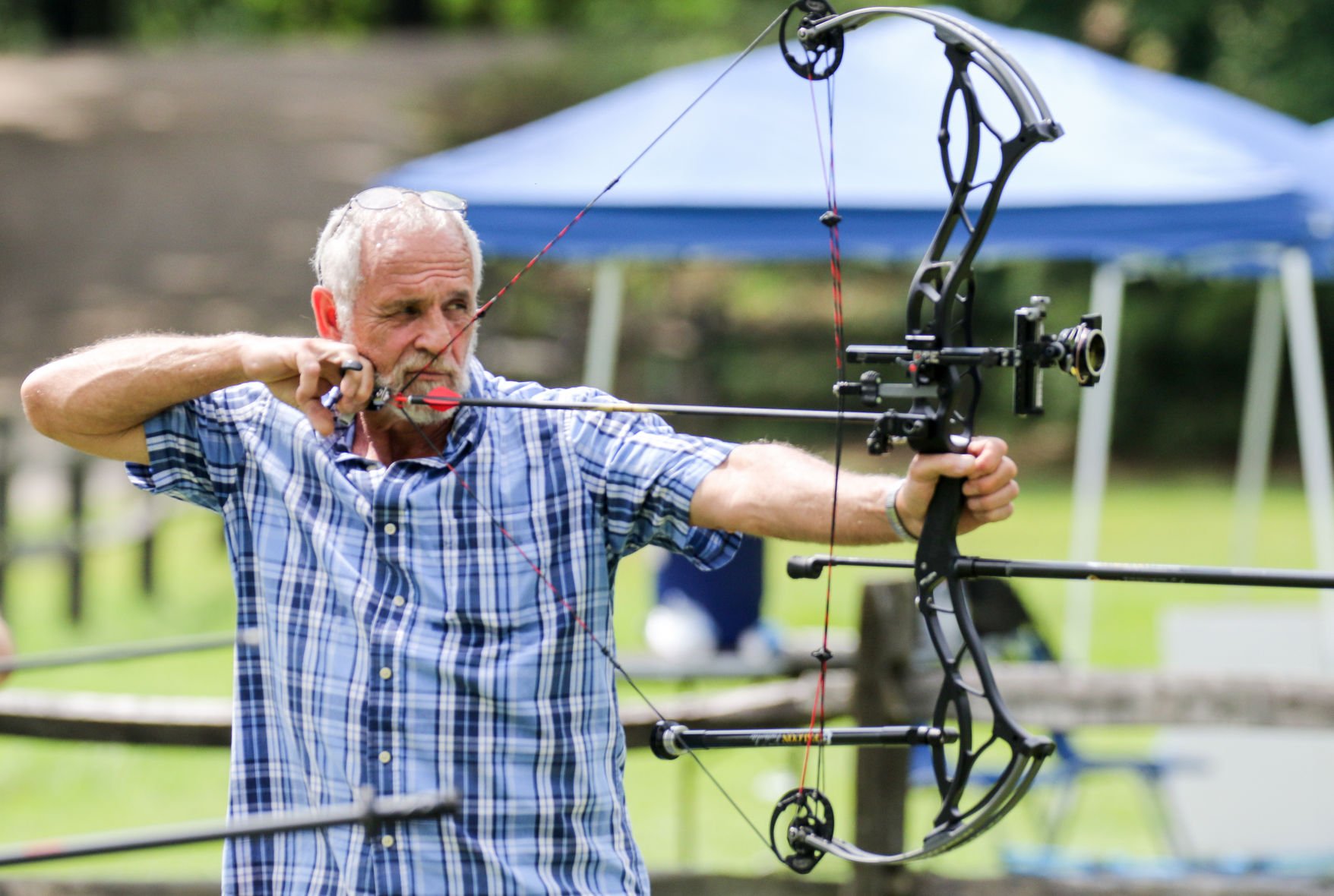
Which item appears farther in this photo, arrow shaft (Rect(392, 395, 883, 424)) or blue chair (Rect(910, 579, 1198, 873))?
blue chair (Rect(910, 579, 1198, 873))

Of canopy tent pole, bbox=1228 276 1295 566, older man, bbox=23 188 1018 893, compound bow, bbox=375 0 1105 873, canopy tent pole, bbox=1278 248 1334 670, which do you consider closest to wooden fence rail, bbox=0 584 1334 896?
older man, bbox=23 188 1018 893

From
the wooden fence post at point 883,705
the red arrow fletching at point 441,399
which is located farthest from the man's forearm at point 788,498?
the wooden fence post at point 883,705

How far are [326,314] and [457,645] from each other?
22.8 inches

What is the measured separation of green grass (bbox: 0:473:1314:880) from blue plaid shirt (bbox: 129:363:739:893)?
172 centimetres

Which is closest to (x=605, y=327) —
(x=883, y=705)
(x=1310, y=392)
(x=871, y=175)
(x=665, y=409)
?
(x=871, y=175)

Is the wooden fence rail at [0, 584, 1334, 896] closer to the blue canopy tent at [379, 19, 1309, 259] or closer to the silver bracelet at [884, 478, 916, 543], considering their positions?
the silver bracelet at [884, 478, 916, 543]

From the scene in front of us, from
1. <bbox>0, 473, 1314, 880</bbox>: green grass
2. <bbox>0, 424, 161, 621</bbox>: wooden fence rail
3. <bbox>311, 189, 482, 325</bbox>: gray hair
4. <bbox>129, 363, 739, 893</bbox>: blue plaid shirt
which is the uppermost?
<bbox>311, 189, 482, 325</bbox>: gray hair

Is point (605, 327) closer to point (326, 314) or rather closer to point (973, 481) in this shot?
point (326, 314)

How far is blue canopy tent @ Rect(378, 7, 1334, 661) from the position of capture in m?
5.08

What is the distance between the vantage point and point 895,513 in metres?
1.90

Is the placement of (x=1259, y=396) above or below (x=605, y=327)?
below

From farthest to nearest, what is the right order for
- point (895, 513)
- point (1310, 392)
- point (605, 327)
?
point (605, 327) → point (1310, 392) → point (895, 513)

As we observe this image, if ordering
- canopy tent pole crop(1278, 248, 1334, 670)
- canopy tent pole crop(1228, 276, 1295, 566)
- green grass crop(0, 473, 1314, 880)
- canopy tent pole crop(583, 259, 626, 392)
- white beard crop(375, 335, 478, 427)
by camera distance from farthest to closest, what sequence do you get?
1. canopy tent pole crop(1228, 276, 1295, 566)
2. canopy tent pole crop(583, 259, 626, 392)
3. canopy tent pole crop(1278, 248, 1334, 670)
4. green grass crop(0, 473, 1314, 880)
5. white beard crop(375, 335, 478, 427)

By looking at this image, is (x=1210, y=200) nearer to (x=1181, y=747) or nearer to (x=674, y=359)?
(x=1181, y=747)
